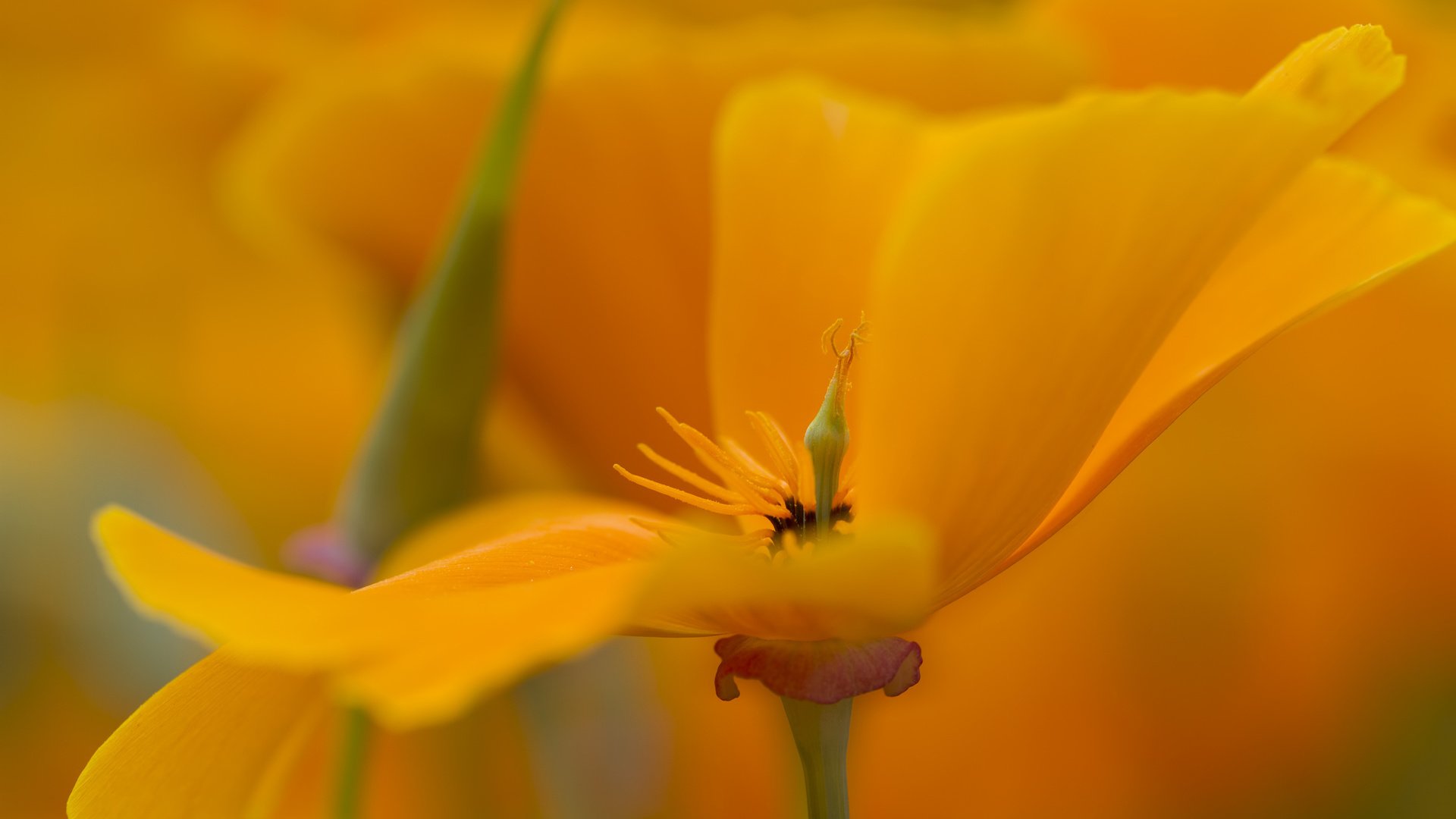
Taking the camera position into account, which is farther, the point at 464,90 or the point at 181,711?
the point at 464,90

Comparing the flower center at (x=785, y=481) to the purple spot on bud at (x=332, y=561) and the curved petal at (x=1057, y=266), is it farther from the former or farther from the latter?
the purple spot on bud at (x=332, y=561)

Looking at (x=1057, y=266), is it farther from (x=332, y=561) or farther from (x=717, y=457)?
(x=332, y=561)

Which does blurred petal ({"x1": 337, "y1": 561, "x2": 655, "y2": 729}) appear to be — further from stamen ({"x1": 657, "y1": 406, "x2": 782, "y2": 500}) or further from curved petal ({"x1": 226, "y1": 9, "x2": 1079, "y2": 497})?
curved petal ({"x1": 226, "y1": 9, "x2": 1079, "y2": 497})

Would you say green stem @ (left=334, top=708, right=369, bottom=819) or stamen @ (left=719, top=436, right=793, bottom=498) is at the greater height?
stamen @ (left=719, top=436, right=793, bottom=498)

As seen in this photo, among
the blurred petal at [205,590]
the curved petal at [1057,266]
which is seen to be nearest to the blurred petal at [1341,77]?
the curved petal at [1057,266]

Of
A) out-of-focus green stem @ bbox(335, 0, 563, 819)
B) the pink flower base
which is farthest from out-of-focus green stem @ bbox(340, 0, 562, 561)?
the pink flower base

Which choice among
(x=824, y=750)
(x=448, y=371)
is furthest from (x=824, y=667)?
(x=448, y=371)

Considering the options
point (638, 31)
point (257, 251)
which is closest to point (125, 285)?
point (257, 251)

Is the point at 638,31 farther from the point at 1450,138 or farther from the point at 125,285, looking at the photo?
the point at 125,285
